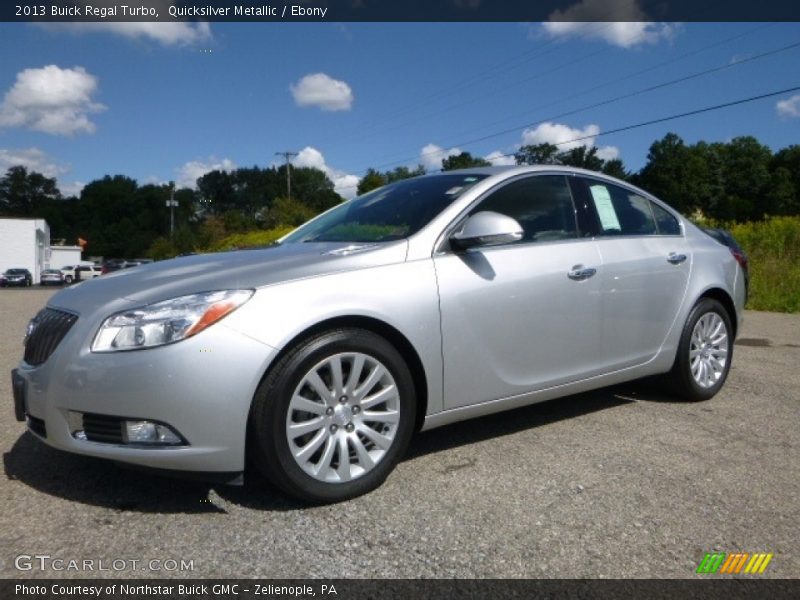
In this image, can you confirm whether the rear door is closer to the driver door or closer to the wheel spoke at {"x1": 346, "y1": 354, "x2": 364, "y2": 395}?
the driver door

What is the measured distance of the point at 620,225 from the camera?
4227 mm

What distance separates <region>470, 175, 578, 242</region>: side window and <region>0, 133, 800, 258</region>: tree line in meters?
42.7

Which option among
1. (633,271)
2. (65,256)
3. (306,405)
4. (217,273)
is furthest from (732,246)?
(65,256)

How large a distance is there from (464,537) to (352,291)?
42.9 inches

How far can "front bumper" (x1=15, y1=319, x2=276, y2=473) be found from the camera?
2.60 metres

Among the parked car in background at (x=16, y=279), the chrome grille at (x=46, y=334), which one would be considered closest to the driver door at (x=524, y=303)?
the chrome grille at (x=46, y=334)

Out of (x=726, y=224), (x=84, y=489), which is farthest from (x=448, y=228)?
(x=726, y=224)

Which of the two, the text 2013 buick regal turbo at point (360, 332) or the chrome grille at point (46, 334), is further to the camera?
the chrome grille at point (46, 334)

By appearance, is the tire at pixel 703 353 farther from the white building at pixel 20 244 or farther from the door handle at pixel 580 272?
the white building at pixel 20 244

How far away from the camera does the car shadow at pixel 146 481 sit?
2889 mm

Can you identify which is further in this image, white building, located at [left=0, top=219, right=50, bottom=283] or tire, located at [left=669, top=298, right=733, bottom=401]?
white building, located at [left=0, top=219, right=50, bottom=283]

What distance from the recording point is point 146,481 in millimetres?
3158

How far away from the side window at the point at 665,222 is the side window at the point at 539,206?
850 mm

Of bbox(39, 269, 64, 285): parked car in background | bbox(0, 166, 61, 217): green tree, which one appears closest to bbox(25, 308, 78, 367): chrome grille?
bbox(39, 269, 64, 285): parked car in background
